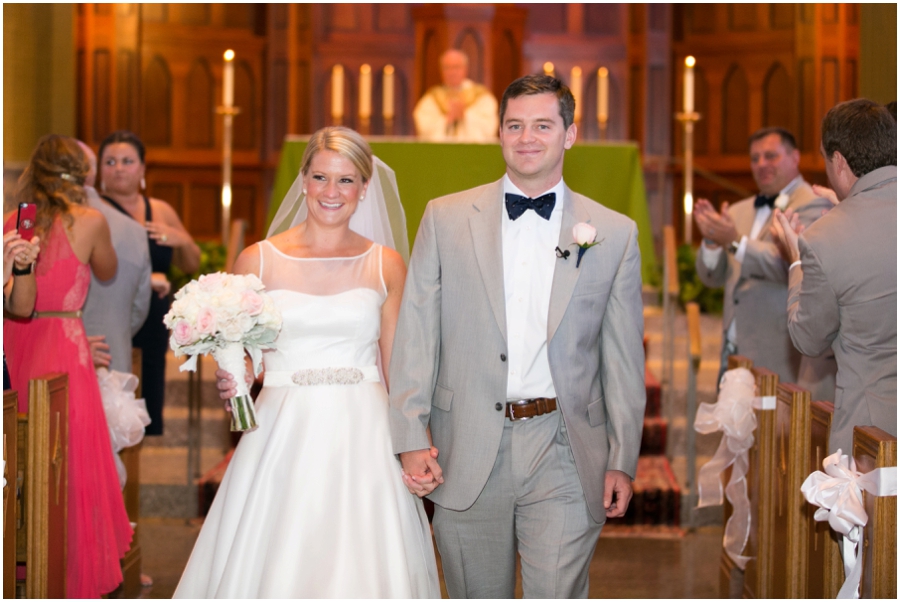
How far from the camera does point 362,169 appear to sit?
338 centimetres

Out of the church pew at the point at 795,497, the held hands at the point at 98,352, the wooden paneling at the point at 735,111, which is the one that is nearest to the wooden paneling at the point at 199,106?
the wooden paneling at the point at 735,111

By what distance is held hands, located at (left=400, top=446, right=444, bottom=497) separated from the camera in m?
2.91

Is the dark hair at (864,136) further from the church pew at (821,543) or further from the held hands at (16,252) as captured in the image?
the held hands at (16,252)

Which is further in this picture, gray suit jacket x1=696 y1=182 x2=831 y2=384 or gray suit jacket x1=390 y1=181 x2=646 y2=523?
gray suit jacket x1=696 y1=182 x2=831 y2=384

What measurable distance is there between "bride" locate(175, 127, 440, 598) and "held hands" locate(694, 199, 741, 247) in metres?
2.04

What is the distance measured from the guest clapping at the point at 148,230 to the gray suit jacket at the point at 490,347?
2.73 m

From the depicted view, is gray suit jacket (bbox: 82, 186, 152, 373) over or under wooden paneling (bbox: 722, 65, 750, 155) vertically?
under

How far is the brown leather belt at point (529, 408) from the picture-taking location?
2900 mm

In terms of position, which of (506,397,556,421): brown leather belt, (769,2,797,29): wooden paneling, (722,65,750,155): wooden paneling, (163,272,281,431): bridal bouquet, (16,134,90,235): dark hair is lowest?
(506,397,556,421): brown leather belt

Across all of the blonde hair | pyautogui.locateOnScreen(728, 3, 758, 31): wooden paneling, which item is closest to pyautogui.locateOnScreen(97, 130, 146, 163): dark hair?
the blonde hair

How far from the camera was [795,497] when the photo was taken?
3.60m

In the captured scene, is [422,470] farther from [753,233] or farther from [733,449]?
[753,233]

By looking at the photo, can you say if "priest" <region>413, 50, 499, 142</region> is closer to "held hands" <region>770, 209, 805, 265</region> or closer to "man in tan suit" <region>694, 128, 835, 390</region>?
"man in tan suit" <region>694, 128, 835, 390</region>

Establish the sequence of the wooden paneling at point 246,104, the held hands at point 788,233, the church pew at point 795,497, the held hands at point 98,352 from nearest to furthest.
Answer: the church pew at point 795,497 < the held hands at point 788,233 < the held hands at point 98,352 < the wooden paneling at point 246,104
